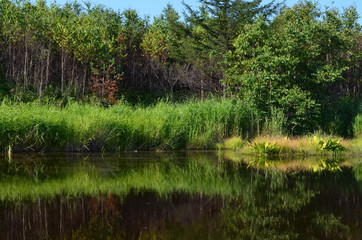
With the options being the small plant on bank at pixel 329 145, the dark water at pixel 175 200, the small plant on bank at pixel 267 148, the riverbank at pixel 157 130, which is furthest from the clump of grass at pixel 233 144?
the dark water at pixel 175 200

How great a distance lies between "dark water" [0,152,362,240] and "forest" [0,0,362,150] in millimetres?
3415

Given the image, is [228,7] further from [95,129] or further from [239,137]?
[95,129]

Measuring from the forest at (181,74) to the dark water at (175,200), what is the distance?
11.2 feet

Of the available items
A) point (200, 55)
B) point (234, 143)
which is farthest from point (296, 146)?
point (200, 55)

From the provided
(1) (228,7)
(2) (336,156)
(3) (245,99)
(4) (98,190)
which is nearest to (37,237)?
(4) (98,190)

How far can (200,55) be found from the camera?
26.6m

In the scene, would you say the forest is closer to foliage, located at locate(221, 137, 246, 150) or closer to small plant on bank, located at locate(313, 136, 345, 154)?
foliage, located at locate(221, 137, 246, 150)

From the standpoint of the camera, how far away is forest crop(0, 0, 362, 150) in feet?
50.9

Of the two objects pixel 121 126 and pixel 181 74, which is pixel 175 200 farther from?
pixel 181 74

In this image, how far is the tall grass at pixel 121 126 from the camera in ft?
45.2

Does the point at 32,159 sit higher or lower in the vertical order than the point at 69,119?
lower

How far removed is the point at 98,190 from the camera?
848 centimetres

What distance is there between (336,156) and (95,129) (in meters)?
7.59

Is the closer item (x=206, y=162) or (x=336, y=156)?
(x=206, y=162)
